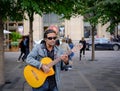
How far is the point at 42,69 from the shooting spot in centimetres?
575

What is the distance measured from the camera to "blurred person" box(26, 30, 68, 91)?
5750 mm

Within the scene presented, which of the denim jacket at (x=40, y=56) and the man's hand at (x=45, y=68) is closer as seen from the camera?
the man's hand at (x=45, y=68)

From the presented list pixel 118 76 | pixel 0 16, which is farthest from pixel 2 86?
pixel 118 76

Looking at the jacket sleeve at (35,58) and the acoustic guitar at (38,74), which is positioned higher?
the jacket sleeve at (35,58)

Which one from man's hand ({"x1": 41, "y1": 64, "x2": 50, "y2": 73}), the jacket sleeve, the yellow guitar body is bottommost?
the yellow guitar body

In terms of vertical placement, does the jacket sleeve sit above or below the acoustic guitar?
above

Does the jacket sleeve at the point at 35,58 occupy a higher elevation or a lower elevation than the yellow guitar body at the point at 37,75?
higher

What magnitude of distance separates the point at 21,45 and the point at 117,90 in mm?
13656

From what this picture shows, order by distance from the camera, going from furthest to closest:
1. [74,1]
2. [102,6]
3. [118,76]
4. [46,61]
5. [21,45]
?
[21,45] < [118,76] < [74,1] < [102,6] < [46,61]

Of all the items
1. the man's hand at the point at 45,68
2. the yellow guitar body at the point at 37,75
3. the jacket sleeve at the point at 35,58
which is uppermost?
the jacket sleeve at the point at 35,58

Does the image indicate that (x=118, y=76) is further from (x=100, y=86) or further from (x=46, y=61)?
(x=46, y=61)

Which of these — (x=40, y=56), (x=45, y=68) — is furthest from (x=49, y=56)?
(x=45, y=68)

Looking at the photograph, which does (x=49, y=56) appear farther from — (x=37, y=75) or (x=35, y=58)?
(x=37, y=75)

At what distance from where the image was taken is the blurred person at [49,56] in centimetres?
575
